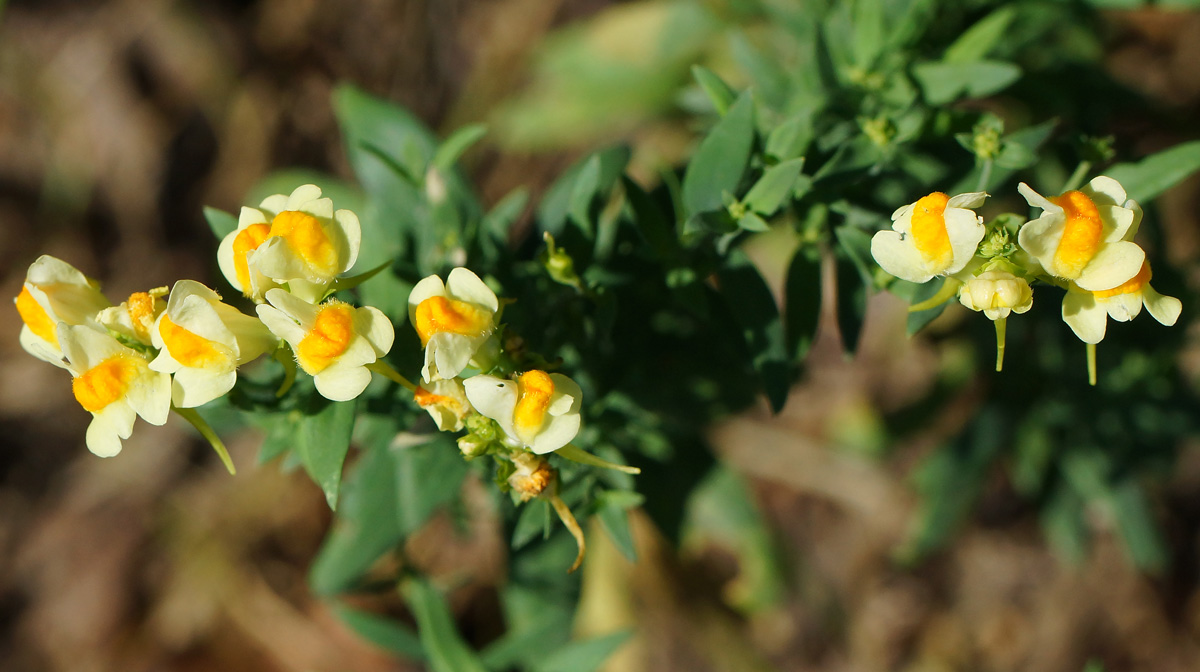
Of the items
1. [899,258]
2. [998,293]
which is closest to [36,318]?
[899,258]

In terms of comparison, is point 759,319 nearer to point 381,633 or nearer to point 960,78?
point 960,78

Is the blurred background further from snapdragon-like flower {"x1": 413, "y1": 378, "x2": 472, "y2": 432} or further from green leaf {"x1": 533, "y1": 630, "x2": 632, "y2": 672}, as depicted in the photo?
snapdragon-like flower {"x1": 413, "y1": 378, "x2": 472, "y2": 432}

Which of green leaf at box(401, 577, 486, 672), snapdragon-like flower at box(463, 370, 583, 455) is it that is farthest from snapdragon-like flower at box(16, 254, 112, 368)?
green leaf at box(401, 577, 486, 672)

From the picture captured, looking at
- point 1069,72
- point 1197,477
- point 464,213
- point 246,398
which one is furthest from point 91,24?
point 1197,477

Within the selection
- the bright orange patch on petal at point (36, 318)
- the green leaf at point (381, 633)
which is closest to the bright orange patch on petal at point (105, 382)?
the bright orange patch on petal at point (36, 318)

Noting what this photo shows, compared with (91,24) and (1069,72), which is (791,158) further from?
(91,24)
